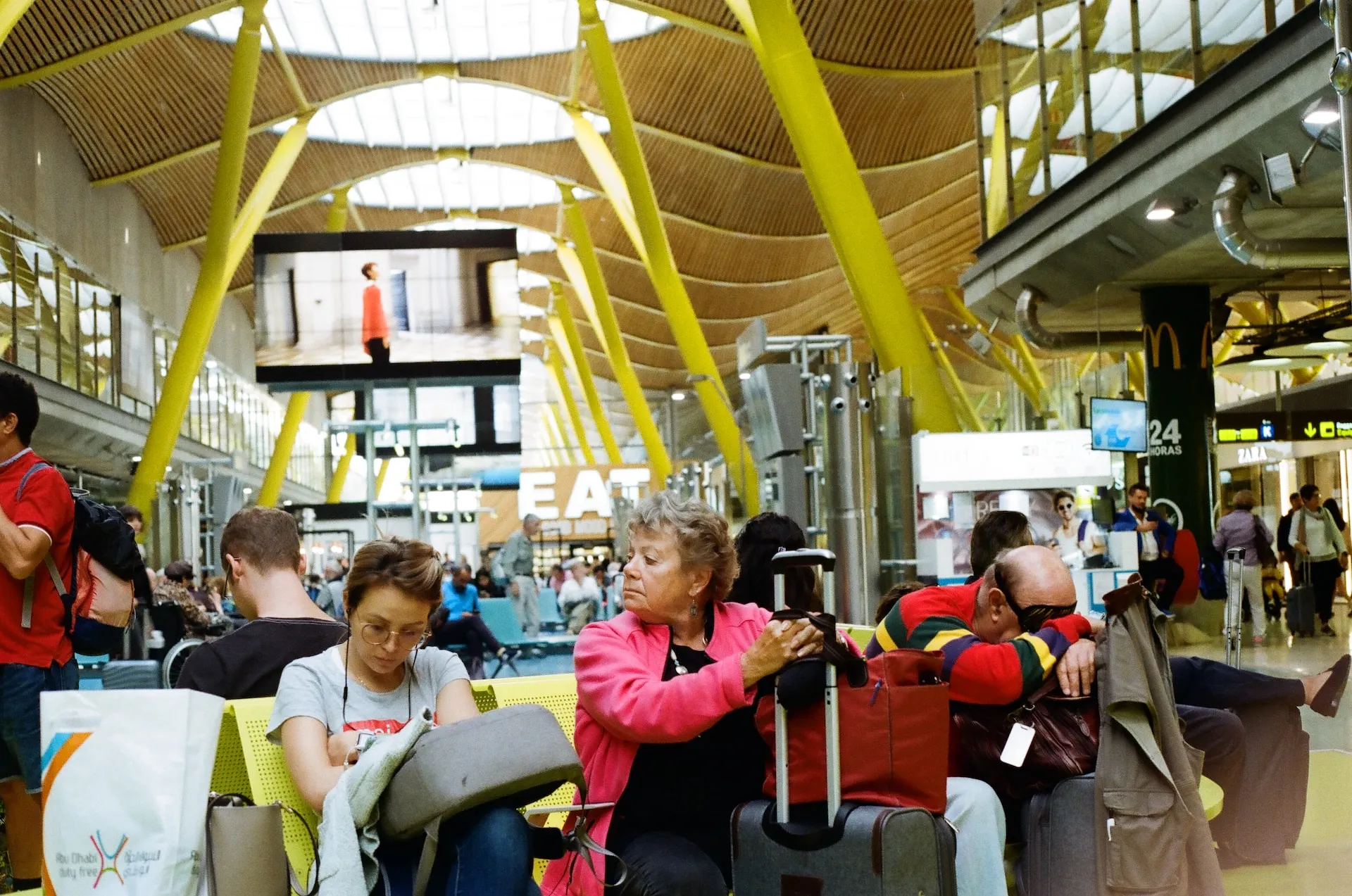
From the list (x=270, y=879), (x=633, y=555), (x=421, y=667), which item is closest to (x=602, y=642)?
(x=633, y=555)

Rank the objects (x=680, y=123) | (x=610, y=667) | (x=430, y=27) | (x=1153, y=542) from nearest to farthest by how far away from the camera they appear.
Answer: (x=610, y=667)
(x=1153, y=542)
(x=430, y=27)
(x=680, y=123)

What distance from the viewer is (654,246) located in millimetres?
26938

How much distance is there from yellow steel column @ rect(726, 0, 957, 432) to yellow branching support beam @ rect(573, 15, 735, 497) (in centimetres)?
454

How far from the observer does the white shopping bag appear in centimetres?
286

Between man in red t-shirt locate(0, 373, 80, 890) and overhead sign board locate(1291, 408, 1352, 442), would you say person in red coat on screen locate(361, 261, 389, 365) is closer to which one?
overhead sign board locate(1291, 408, 1352, 442)

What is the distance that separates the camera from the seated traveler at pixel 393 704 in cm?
311

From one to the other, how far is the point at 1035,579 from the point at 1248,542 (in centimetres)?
1414

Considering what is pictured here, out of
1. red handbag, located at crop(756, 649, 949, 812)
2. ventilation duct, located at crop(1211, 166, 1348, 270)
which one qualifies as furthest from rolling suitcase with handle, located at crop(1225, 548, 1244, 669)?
red handbag, located at crop(756, 649, 949, 812)

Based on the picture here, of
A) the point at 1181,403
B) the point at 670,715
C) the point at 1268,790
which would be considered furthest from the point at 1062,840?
the point at 1181,403

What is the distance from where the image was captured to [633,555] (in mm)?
3590

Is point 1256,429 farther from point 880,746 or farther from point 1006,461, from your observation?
point 880,746

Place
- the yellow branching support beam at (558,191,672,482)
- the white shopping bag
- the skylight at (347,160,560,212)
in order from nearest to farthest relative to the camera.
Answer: the white shopping bag → the yellow branching support beam at (558,191,672,482) → the skylight at (347,160,560,212)

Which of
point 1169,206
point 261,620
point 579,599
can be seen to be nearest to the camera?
point 261,620

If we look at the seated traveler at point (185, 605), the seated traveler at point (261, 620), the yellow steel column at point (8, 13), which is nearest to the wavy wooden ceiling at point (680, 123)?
the yellow steel column at point (8, 13)
